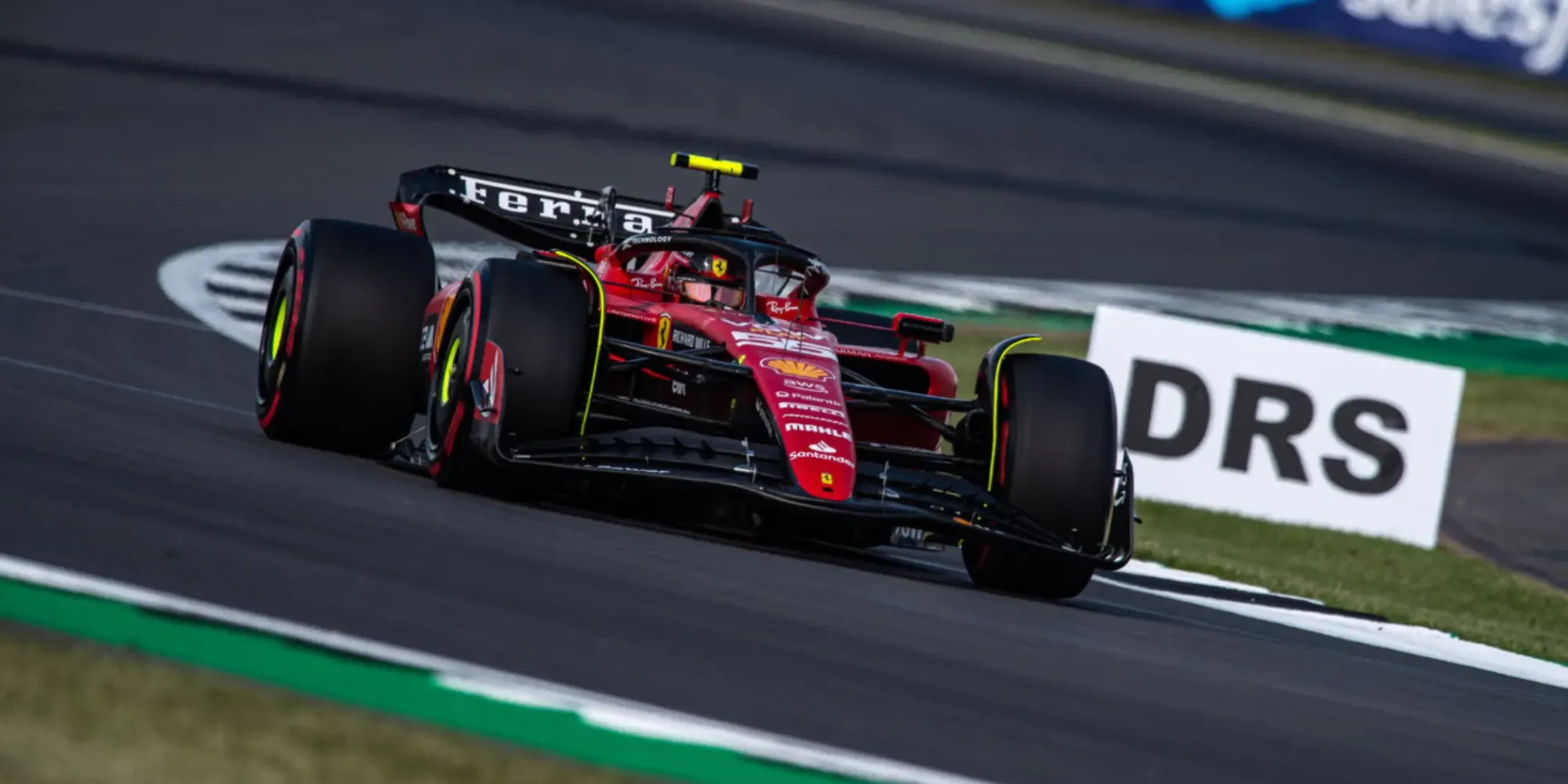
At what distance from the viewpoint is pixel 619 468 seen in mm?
7340

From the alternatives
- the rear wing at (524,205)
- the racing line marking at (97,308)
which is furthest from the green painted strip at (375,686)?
the racing line marking at (97,308)

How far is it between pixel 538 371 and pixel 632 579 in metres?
1.51

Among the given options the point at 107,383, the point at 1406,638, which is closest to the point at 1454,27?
the point at 1406,638

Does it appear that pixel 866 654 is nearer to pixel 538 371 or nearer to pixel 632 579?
pixel 632 579

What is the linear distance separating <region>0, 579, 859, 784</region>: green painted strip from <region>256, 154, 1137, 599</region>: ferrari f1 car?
2.76 meters

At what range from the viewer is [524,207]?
10.9 meters

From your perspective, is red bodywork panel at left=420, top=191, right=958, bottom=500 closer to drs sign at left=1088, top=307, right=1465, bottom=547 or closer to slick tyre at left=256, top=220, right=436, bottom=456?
slick tyre at left=256, top=220, right=436, bottom=456

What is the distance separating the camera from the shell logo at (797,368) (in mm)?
7871

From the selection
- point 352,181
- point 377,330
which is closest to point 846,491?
point 377,330

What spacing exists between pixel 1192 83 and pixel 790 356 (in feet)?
83.1

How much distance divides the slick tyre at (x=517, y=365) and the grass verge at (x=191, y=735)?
3.20 m

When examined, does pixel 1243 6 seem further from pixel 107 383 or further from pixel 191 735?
pixel 191 735

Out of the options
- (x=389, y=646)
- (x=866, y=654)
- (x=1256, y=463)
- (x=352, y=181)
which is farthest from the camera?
(x=352, y=181)

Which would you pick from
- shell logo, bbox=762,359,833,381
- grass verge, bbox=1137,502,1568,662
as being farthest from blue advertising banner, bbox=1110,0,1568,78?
shell logo, bbox=762,359,833,381
